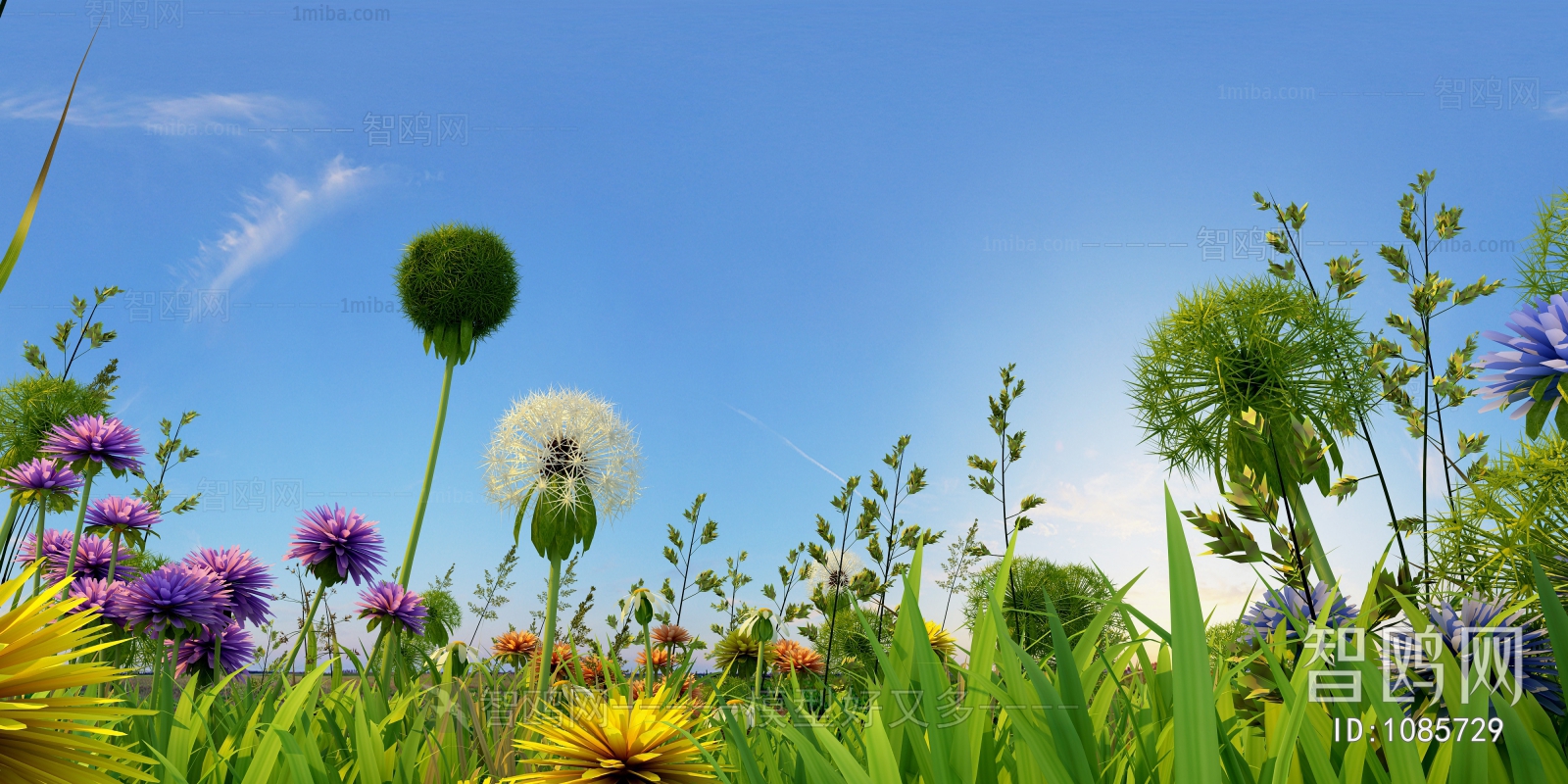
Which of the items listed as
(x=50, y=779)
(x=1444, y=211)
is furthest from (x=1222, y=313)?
(x=50, y=779)

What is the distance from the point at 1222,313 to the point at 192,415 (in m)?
6.45

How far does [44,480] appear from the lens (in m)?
3.85

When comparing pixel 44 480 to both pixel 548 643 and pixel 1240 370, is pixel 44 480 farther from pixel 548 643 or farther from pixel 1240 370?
pixel 1240 370

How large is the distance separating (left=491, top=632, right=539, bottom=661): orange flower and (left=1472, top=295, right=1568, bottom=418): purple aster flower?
312 centimetres

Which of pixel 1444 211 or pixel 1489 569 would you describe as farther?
pixel 1444 211

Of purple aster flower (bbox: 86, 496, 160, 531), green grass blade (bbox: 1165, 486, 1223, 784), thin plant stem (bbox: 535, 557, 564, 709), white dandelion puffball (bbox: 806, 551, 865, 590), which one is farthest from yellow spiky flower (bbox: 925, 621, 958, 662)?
purple aster flower (bbox: 86, 496, 160, 531)

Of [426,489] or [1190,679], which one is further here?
[426,489]

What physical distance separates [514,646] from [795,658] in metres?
1.20

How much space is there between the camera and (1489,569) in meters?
1.81

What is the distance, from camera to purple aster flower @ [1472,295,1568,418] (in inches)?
54.1

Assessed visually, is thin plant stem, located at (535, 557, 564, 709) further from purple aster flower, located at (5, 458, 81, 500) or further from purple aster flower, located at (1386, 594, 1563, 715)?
purple aster flower, located at (5, 458, 81, 500)

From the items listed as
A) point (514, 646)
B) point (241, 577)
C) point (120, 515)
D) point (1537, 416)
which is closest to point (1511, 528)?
point (1537, 416)

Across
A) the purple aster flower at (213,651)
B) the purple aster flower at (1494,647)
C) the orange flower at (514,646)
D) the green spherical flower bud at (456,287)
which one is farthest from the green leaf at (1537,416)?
the green spherical flower bud at (456,287)

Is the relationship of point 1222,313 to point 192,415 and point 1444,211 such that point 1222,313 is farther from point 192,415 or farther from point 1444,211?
point 192,415
